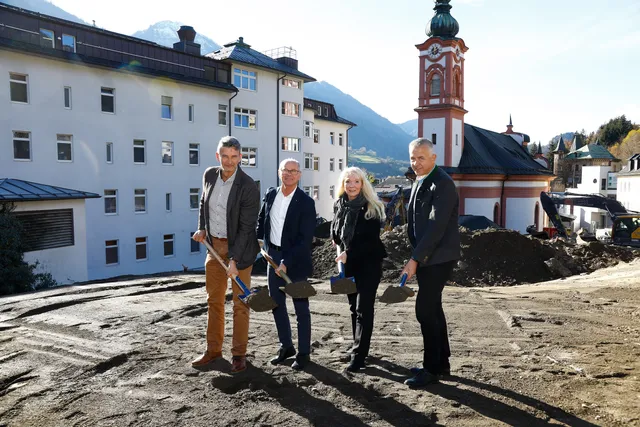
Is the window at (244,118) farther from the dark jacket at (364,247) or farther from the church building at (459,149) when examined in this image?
the dark jacket at (364,247)

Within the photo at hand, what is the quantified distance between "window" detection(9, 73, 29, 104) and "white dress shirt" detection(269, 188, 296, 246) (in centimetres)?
2087

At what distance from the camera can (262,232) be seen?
4.96m

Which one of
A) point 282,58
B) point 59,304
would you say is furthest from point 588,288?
point 282,58

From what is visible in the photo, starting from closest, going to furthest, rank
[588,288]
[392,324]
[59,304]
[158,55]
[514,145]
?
[392,324], [59,304], [588,288], [158,55], [514,145]

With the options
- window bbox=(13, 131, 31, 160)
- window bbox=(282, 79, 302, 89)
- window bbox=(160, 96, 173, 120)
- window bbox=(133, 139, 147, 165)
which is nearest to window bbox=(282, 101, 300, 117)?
window bbox=(282, 79, 302, 89)

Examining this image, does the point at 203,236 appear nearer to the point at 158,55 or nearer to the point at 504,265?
the point at 504,265

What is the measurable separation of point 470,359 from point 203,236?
9.68ft

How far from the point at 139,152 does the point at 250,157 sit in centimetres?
789

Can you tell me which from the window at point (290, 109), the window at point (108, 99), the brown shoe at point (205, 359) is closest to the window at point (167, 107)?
the window at point (108, 99)

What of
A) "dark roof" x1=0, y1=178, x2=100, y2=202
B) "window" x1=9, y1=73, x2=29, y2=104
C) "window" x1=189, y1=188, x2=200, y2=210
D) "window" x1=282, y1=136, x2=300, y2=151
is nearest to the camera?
"dark roof" x1=0, y1=178, x2=100, y2=202

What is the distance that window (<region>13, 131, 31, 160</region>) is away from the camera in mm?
20706

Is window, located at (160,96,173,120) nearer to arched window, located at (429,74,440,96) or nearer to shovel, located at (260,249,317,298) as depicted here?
arched window, located at (429,74,440,96)

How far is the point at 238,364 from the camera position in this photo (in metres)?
4.54

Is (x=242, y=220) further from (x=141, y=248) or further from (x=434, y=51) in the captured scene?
(x=434, y=51)
